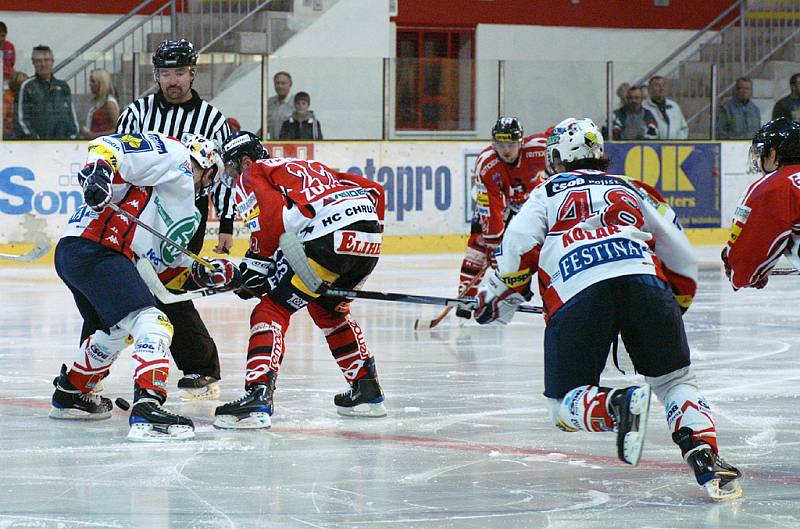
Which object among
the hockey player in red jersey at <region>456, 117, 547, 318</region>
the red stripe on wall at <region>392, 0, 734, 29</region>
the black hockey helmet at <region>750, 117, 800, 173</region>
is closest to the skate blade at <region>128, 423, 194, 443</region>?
the black hockey helmet at <region>750, 117, 800, 173</region>

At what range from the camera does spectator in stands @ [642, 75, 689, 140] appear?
12.6 meters

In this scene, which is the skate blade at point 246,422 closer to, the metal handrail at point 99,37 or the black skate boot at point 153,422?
the black skate boot at point 153,422

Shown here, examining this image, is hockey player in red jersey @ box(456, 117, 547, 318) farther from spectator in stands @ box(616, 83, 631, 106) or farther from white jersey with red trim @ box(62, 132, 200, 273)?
spectator in stands @ box(616, 83, 631, 106)

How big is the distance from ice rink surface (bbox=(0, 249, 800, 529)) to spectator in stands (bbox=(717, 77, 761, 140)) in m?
6.25

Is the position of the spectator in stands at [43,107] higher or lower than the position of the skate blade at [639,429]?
higher

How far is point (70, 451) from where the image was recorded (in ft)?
13.8

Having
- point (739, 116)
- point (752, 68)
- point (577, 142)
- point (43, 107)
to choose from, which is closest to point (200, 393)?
point (577, 142)

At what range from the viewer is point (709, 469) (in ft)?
11.3

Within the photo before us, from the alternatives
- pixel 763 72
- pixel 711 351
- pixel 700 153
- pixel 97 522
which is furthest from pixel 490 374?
pixel 763 72

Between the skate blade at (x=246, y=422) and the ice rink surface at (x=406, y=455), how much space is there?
0.05 metres

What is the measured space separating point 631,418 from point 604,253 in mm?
440

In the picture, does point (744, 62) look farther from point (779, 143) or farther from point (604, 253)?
point (604, 253)

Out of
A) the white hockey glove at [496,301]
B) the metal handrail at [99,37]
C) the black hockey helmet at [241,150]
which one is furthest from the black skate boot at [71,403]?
the metal handrail at [99,37]

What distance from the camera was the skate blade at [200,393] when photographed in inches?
205
